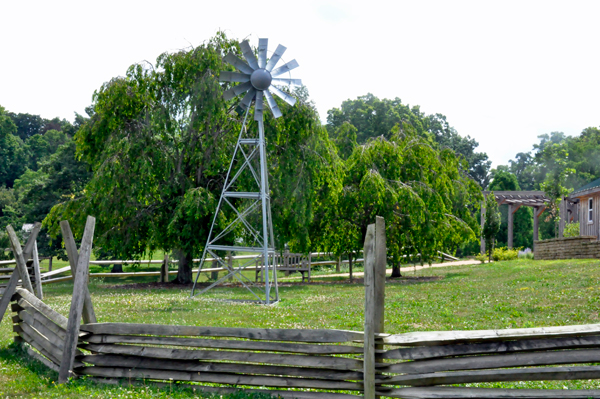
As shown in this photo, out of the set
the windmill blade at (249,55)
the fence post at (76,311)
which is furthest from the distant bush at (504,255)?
the fence post at (76,311)

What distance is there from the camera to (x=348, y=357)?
6.80 metres

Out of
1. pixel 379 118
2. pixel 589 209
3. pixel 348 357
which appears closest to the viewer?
pixel 348 357

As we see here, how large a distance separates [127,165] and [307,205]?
24.3 ft

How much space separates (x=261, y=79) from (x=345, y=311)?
772 cm

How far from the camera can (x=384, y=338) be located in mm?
6207

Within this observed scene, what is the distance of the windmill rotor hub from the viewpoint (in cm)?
1750

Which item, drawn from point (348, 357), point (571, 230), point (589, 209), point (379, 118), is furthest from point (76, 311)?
point (379, 118)

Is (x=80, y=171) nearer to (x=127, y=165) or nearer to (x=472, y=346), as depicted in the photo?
(x=127, y=165)

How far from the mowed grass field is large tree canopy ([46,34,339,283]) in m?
3.28

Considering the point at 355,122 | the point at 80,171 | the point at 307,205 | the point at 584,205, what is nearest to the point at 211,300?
the point at 307,205

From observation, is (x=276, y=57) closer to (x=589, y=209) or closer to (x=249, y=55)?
(x=249, y=55)

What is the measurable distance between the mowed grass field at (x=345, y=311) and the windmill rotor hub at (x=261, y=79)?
6.72 metres

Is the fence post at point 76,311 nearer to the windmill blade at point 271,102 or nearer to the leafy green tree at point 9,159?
the windmill blade at point 271,102

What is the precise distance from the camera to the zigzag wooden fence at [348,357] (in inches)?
235
